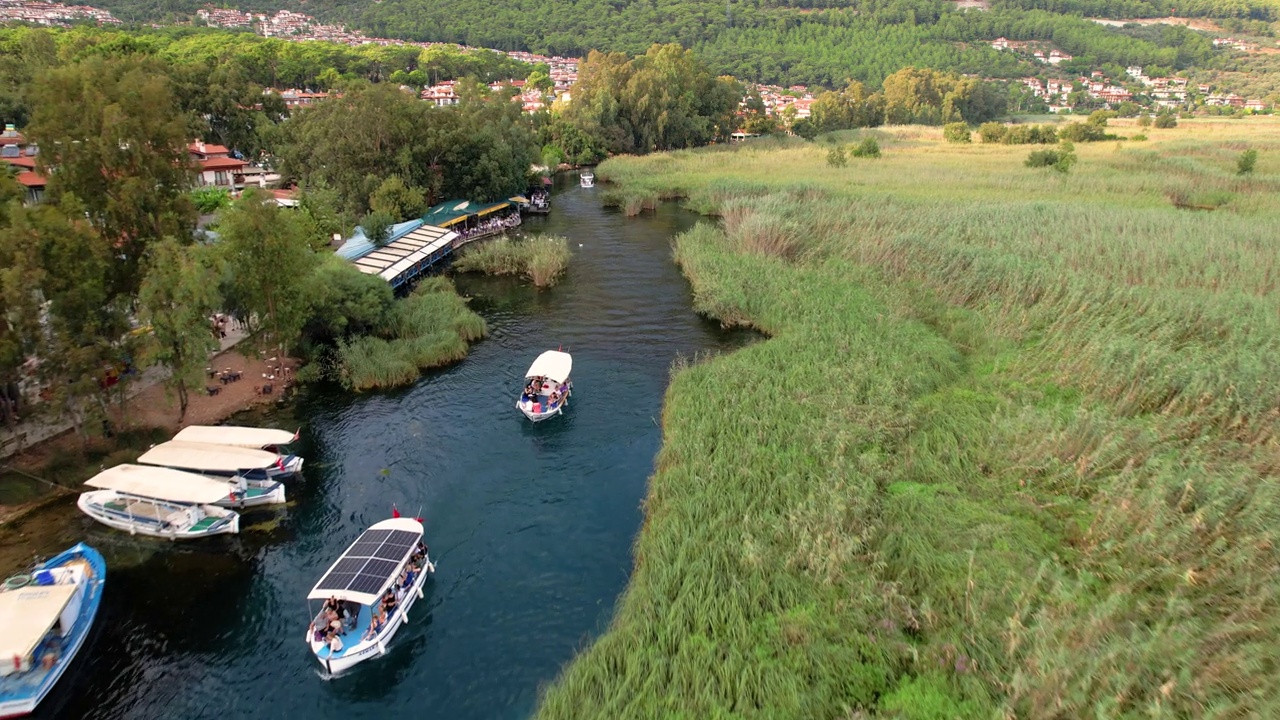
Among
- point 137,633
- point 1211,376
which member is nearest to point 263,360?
point 137,633

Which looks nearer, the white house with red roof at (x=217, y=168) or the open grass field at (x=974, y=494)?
the open grass field at (x=974, y=494)

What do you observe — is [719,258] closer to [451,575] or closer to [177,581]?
[451,575]

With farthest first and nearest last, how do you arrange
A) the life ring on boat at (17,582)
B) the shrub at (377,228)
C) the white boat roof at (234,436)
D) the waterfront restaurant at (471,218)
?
the waterfront restaurant at (471,218)
the shrub at (377,228)
the white boat roof at (234,436)
the life ring on boat at (17,582)

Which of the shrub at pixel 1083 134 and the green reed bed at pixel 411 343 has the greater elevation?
the shrub at pixel 1083 134

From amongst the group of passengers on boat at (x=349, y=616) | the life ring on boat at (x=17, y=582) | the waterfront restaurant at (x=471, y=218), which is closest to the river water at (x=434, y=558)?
the group of passengers on boat at (x=349, y=616)

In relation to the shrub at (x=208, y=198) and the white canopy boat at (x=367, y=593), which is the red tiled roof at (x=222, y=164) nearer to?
the shrub at (x=208, y=198)

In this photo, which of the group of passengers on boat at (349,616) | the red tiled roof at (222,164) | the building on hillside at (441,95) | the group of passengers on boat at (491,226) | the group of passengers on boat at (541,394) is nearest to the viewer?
the group of passengers on boat at (349,616)

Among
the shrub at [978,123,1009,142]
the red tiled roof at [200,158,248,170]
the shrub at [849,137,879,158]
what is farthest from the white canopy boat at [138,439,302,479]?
the shrub at [978,123,1009,142]

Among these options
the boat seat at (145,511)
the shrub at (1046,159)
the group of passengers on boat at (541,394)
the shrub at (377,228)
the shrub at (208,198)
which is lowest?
the boat seat at (145,511)

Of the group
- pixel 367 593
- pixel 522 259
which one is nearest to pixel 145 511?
pixel 367 593
